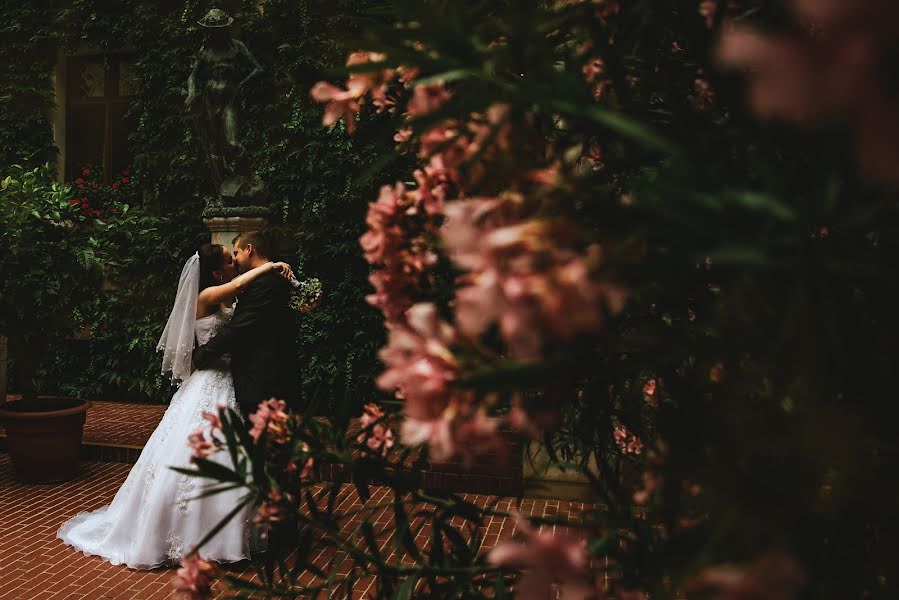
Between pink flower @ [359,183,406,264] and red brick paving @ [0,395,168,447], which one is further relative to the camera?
red brick paving @ [0,395,168,447]

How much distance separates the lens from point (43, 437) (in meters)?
4.82

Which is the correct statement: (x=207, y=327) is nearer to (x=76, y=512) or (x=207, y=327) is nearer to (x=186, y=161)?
(x=76, y=512)

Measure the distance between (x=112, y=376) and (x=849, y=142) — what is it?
26.5ft

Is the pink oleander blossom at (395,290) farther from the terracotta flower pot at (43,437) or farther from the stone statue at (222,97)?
the terracotta flower pot at (43,437)

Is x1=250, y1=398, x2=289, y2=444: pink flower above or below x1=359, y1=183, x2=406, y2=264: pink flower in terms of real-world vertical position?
below

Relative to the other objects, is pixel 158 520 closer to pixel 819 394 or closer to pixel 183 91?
pixel 819 394

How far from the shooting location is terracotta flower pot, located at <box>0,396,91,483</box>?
15.7ft

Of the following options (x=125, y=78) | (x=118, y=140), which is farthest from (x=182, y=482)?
(x=125, y=78)

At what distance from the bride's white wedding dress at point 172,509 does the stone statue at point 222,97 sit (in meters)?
1.38

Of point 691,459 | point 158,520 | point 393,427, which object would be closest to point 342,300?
point 158,520

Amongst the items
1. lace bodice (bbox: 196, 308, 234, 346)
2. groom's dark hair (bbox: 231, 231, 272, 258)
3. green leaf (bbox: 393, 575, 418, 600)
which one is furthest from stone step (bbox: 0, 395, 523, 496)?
green leaf (bbox: 393, 575, 418, 600)

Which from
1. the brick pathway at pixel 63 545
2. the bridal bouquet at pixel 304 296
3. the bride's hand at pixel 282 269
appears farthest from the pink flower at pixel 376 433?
the bridal bouquet at pixel 304 296

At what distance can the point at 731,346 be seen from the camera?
0.43 m

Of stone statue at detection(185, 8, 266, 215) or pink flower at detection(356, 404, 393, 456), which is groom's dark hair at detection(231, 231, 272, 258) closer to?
stone statue at detection(185, 8, 266, 215)
